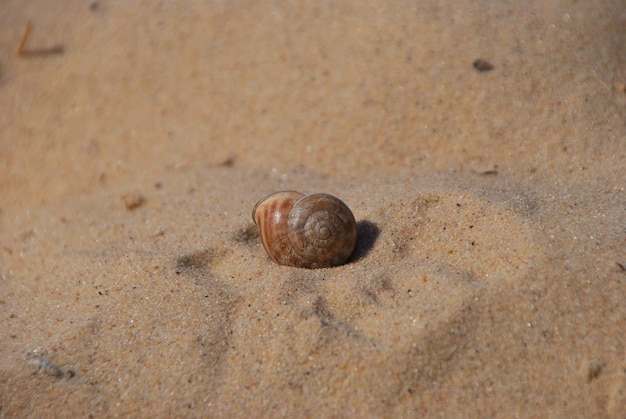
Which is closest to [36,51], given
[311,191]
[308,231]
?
[311,191]

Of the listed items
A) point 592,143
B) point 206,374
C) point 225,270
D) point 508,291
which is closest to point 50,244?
point 225,270

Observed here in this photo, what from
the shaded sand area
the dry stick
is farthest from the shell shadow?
the dry stick

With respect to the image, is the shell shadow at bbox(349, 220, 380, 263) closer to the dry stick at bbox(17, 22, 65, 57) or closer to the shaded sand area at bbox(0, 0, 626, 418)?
the shaded sand area at bbox(0, 0, 626, 418)

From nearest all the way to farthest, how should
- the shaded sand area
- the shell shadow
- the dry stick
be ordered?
the shaded sand area → the shell shadow → the dry stick

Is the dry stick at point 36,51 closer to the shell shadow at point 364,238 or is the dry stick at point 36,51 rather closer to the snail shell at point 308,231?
the snail shell at point 308,231

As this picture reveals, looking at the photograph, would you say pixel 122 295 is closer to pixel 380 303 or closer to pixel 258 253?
pixel 258 253

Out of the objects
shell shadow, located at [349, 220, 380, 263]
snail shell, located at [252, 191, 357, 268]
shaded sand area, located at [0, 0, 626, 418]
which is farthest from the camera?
shell shadow, located at [349, 220, 380, 263]

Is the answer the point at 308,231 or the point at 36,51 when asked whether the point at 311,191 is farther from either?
the point at 36,51

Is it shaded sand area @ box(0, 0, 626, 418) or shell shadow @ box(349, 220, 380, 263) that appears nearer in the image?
shaded sand area @ box(0, 0, 626, 418)
